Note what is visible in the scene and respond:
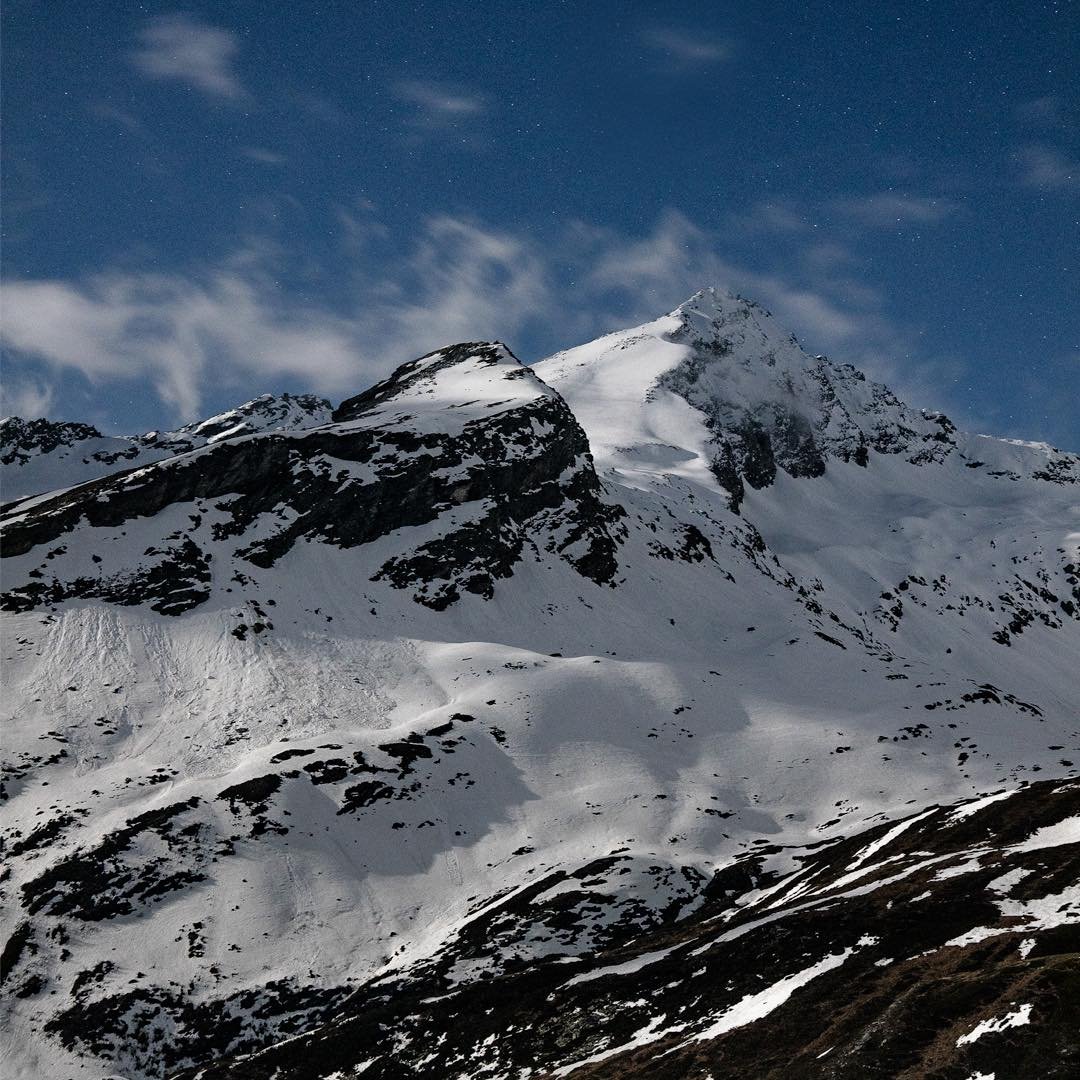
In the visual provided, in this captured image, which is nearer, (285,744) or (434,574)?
(285,744)

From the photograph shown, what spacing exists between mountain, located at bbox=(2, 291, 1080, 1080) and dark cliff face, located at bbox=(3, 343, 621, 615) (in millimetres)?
555

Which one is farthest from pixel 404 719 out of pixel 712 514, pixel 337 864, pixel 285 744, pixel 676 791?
pixel 712 514

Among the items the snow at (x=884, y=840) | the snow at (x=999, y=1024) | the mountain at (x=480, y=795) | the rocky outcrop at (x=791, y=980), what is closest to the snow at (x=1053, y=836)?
the rocky outcrop at (x=791, y=980)

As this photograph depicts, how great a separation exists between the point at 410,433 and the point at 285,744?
6661cm

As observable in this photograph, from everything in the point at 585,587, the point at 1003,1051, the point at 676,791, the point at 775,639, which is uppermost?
the point at 585,587

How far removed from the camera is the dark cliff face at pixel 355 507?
119 metres

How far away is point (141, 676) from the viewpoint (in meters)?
102

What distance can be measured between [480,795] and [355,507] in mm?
58409

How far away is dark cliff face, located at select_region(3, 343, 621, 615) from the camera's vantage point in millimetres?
118625

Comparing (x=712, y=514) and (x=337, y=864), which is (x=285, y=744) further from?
(x=712, y=514)

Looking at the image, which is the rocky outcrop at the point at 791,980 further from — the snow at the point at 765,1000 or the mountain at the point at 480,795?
the mountain at the point at 480,795

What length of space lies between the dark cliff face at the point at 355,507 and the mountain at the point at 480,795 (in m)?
0.55

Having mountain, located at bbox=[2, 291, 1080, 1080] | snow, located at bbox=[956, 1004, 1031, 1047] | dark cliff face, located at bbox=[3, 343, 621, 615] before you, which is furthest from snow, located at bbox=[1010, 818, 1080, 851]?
dark cliff face, located at bbox=[3, 343, 621, 615]

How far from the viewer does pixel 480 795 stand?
8862 centimetres
